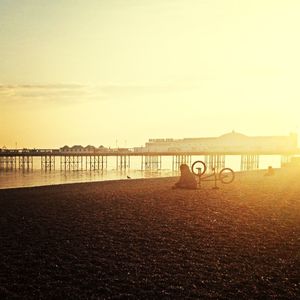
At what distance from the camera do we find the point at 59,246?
825cm

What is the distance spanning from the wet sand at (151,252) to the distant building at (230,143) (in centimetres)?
14765

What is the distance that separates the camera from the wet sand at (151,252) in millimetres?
5850

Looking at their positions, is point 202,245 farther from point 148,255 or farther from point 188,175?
point 188,175

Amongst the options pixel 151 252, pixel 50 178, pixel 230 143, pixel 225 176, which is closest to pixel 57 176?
pixel 50 178

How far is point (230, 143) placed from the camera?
191250 millimetres

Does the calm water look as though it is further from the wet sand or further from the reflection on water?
the wet sand

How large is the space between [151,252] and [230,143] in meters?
188

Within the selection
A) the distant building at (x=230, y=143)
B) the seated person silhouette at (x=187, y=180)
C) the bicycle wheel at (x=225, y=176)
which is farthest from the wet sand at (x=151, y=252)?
the distant building at (x=230, y=143)

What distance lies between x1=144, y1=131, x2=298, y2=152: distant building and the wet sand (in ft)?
484

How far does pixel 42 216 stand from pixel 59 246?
3.83 m

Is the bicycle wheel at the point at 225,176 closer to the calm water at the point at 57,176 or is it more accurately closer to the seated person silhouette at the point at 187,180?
the seated person silhouette at the point at 187,180

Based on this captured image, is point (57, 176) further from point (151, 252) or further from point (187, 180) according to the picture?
point (151, 252)

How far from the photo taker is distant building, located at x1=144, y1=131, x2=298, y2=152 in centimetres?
17025

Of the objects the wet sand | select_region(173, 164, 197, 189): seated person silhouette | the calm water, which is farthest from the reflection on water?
the wet sand
